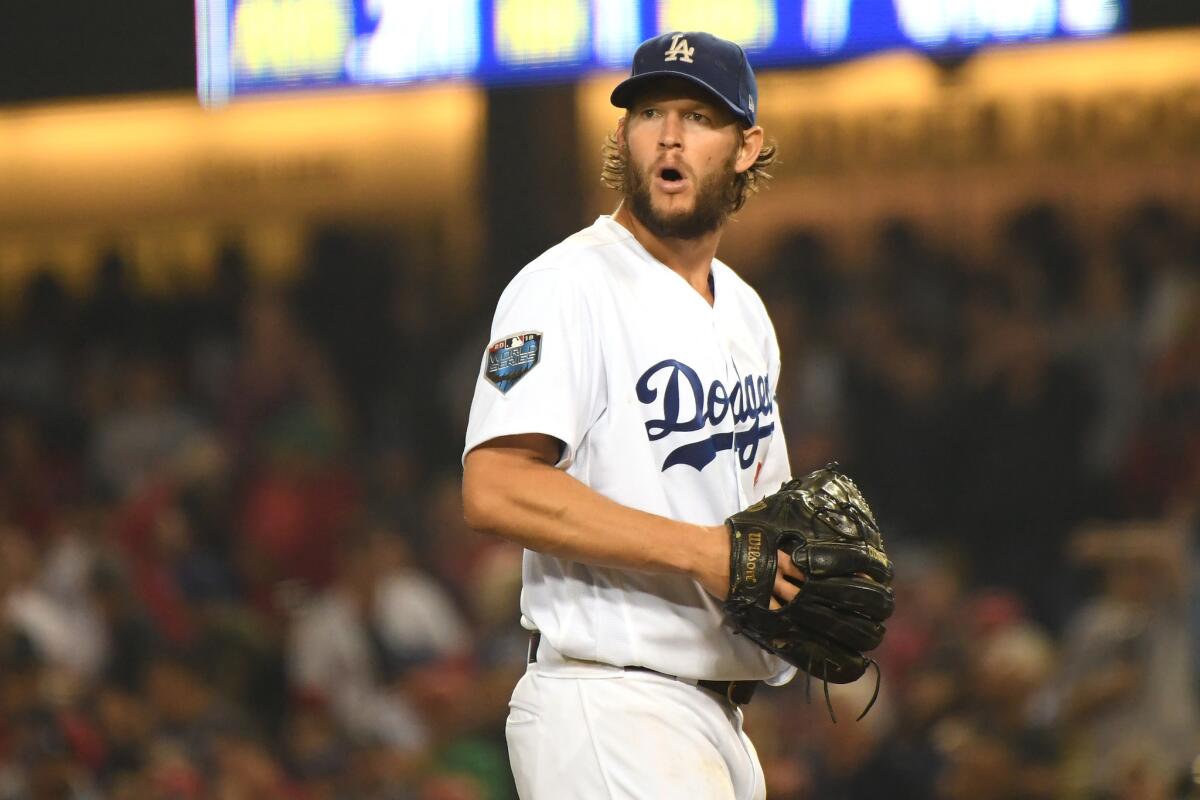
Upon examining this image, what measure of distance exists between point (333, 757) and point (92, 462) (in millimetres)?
1606

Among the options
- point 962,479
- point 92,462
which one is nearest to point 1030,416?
point 962,479

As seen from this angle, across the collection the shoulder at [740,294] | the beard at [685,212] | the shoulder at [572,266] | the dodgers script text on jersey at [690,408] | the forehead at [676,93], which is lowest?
the dodgers script text on jersey at [690,408]

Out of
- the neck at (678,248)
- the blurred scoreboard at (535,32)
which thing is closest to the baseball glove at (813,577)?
the neck at (678,248)

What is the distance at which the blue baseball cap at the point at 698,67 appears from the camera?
6.76 ft

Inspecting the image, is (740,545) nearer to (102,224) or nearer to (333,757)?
(333,757)

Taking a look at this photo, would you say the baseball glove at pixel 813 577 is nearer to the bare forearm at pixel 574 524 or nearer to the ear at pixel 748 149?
the bare forearm at pixel 574 524

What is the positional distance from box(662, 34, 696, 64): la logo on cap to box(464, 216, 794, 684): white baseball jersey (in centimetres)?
25

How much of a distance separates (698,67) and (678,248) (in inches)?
10.0

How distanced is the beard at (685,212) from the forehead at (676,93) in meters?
0.07

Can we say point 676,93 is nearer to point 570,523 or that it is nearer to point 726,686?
point 570,523

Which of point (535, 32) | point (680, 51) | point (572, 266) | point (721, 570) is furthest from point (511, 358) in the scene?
point (535, 32)

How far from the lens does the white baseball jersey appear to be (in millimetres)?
1958

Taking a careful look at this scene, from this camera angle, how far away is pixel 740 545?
1930mm

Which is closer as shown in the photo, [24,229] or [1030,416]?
[1030,416]
